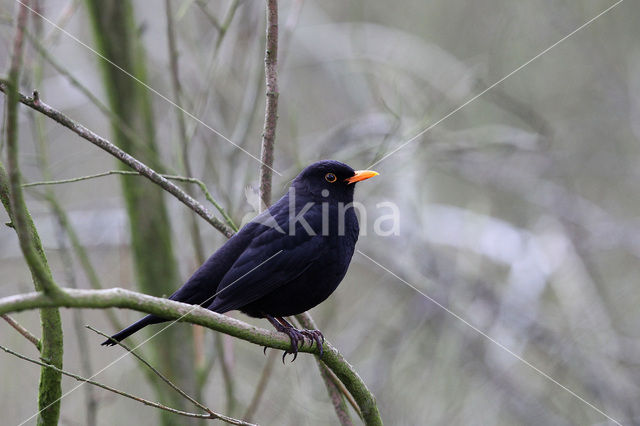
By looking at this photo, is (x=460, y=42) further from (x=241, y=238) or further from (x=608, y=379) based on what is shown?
(x=241, y=238)

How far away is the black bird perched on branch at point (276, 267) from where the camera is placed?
3289 mm

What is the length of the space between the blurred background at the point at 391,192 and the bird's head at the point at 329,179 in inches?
12.7

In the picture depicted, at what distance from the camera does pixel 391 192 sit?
7.29 meters

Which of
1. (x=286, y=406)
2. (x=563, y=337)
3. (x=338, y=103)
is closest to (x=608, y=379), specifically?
(x=563, y=337)

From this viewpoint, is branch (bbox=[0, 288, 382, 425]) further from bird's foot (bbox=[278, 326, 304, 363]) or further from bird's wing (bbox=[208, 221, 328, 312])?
bird's wing (bbox=[208, 221, 328, 312])

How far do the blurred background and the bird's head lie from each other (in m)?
0.32

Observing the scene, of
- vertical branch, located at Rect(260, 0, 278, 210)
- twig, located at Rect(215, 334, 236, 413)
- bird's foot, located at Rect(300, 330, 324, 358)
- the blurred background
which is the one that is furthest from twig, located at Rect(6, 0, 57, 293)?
twig, located at Rect(215, 334, 236, 413)

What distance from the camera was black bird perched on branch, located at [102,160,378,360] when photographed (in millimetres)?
3289

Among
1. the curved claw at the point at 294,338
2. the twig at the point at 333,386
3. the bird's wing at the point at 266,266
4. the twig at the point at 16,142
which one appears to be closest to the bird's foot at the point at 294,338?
the curved claw at the point at 294,338

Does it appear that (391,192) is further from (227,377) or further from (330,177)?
(330,177)

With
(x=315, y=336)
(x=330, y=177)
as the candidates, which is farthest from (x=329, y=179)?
(x=315, y=336)

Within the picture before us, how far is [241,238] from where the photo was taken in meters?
3.39

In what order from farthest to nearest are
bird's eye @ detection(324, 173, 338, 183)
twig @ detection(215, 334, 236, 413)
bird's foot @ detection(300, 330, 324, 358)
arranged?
twig @ detection(215, 334, 236, 413) → bird's eye @ detection(324, 173, 338, 183) → bird's foot @ detection(300, 330, 324, 358)

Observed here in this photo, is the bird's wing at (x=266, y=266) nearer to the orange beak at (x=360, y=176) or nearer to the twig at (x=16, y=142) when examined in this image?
the orange beak at (x=360, y=176)
